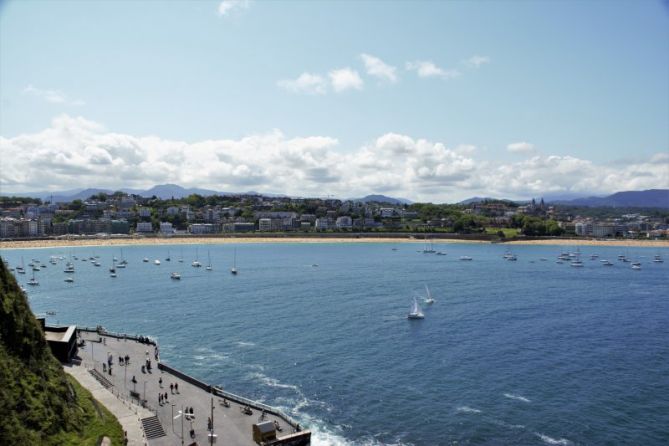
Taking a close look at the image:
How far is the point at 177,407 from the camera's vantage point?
3272 centimetres

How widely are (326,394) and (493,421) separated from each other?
1151cm

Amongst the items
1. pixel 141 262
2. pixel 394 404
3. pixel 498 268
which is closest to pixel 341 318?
pixel 394 404

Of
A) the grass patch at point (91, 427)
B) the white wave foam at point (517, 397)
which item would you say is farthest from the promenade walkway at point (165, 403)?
the white wave foam at point (517, 397)

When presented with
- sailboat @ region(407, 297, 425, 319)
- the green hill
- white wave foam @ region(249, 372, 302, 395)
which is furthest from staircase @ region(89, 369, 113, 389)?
sailboat @ region(407, 297, 425, 319)

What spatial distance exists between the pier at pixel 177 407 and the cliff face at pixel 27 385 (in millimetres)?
3839

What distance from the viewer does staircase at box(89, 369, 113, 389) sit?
116ft

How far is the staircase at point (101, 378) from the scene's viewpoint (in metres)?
35.3

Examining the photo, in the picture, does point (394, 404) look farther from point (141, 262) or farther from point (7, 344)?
point (141, 262)

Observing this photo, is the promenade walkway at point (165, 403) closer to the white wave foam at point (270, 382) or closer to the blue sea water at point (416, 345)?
the blue sea water at point (416, 345)

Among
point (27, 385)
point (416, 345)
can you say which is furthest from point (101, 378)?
point (416, 345)

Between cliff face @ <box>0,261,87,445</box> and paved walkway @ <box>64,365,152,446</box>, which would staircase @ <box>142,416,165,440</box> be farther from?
cliff face @ <box>0,261,87,445</box>

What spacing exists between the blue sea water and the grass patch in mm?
10927

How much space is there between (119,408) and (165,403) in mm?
3093

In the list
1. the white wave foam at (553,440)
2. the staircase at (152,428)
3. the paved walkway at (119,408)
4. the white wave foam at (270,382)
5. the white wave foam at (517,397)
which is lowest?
the white wave foam at (553,440)
